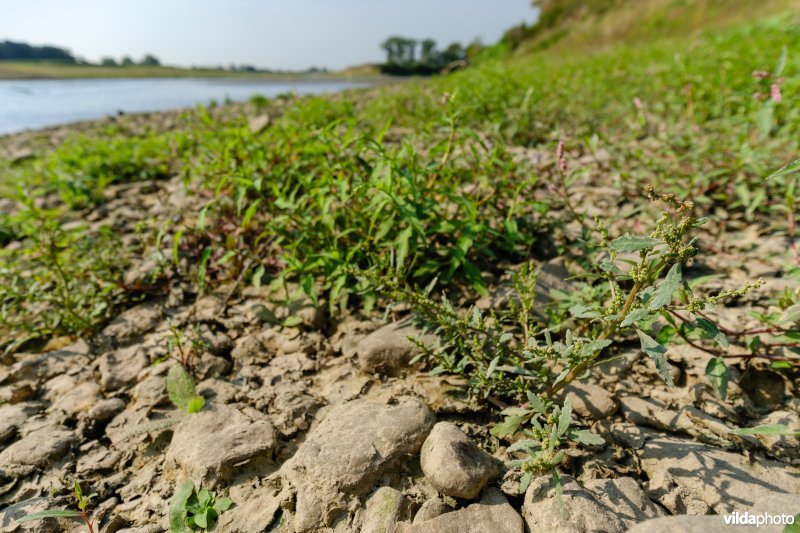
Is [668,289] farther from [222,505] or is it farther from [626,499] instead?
[222,505]

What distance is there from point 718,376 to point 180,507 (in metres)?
1.82

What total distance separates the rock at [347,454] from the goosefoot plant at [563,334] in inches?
10.6

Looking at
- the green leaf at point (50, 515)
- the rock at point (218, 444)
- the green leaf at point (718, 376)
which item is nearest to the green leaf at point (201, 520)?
the rock at point (218, 444)

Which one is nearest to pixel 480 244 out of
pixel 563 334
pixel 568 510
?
pixel 563 334

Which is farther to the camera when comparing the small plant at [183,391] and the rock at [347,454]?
the small plant at [183,391]

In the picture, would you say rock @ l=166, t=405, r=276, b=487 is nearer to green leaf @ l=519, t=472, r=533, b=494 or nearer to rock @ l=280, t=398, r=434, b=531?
rock @ l=280, t=398, r=434, b=531

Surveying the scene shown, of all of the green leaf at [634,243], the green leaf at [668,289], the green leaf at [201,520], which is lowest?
the green leaf at [201,520]

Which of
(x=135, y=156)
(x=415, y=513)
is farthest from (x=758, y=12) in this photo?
(x=415, y=513)

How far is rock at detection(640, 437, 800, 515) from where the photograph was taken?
136 cm

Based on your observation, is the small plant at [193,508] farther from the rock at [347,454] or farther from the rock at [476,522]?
the rock at [476,522]

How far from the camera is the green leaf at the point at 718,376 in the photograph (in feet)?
5.30

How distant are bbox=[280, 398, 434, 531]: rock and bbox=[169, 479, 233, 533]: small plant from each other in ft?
0.73

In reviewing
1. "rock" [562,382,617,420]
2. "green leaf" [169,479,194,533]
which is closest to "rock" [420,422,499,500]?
"rock" [562,382,617,420]

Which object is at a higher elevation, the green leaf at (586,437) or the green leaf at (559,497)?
the green leaf at (586,437)
